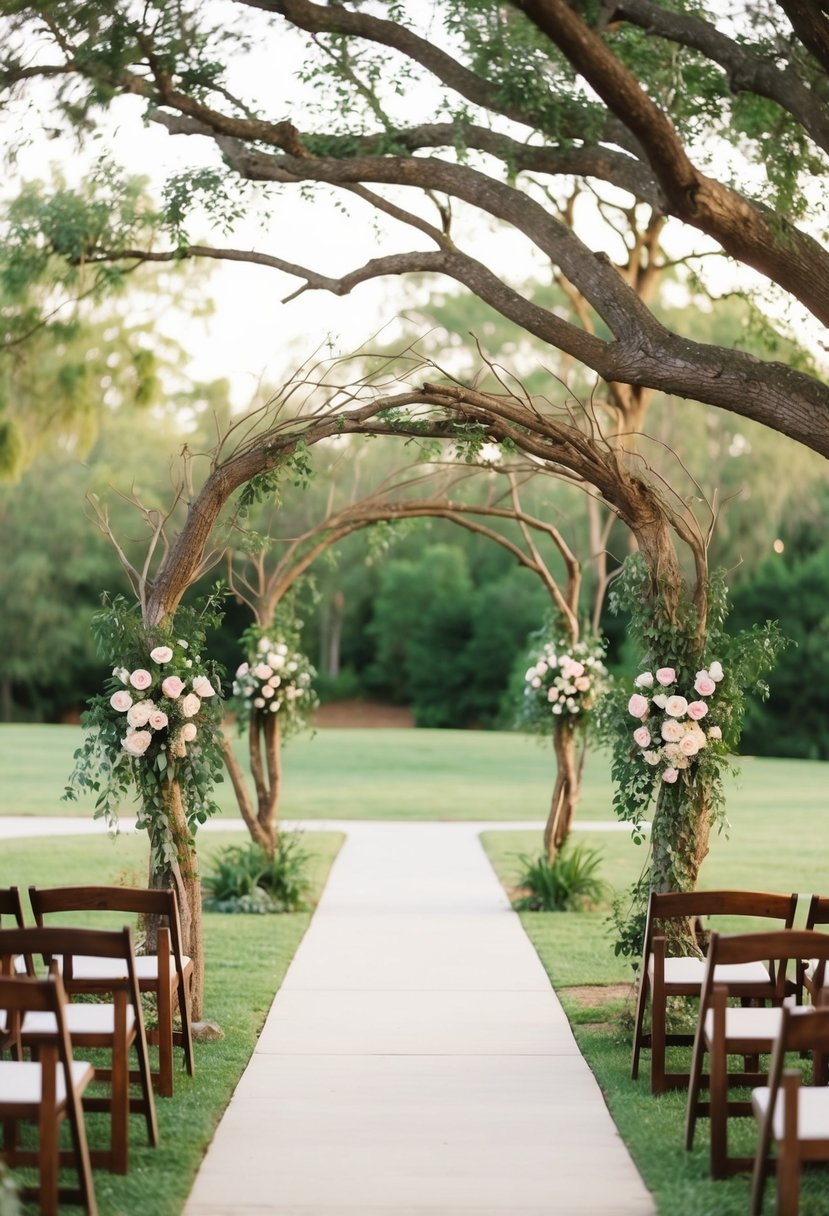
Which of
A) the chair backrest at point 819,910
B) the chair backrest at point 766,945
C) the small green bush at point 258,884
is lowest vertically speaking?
the small green bush at point 258,884

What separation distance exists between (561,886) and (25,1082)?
8.24 metres

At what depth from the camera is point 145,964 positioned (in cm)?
643

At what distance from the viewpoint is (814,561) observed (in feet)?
137

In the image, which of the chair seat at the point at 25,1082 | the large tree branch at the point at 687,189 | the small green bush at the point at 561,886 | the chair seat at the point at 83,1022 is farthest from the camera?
the small green bush at the point at 561,886

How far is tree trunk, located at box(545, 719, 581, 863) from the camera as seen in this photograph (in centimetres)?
1238

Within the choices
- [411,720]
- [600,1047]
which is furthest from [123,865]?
[411,720]

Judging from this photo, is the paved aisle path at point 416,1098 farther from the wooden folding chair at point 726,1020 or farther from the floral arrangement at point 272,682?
the floral arrangement at point 272,682

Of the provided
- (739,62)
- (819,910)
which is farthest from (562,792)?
(739,62)

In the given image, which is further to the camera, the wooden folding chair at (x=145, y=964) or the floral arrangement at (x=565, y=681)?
the floral arrangement at (x=565, y=681)

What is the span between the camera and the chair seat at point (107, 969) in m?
6.22

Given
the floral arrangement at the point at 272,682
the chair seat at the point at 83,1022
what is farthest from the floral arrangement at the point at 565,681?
the chair seat at the point at 83,1022

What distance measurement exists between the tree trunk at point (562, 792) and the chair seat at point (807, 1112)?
769 cm

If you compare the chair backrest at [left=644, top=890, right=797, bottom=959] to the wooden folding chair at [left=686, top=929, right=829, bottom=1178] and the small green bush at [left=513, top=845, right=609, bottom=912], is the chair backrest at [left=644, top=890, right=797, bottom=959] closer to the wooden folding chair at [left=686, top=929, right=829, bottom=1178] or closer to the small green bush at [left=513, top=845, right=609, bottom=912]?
the wooden folding chair at [left=686, top=929, right=829, bottom=1178]

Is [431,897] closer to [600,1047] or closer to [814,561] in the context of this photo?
[600,1047]
